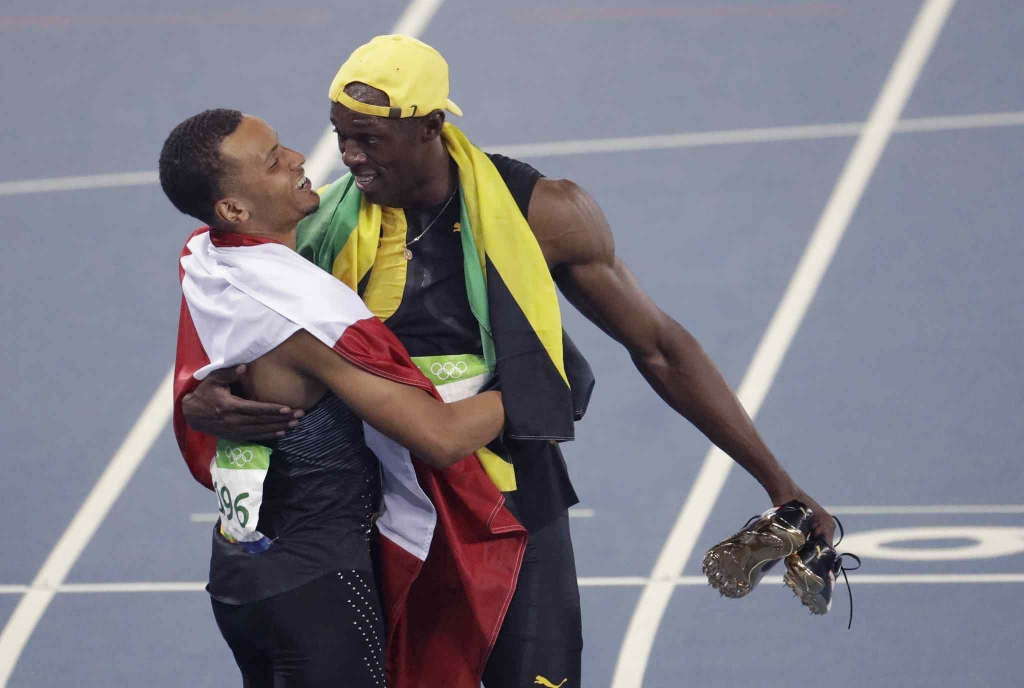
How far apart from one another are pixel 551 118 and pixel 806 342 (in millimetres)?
2405

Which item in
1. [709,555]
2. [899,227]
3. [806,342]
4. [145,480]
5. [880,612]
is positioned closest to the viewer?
[709,555]

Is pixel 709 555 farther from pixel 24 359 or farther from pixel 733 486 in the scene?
pixel 24 359

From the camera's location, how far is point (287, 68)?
9.06 meters

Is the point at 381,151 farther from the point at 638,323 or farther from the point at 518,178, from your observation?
the point at 638,323

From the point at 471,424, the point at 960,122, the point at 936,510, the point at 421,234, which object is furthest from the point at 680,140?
the point at 471,424

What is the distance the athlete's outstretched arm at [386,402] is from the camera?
3.05 metres

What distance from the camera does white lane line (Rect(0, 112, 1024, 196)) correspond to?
7.98 metres

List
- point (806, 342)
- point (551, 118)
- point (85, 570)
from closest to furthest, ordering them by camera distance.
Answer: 1. point (85, 570)
2. point (806, 342)
3. point (551, 118)

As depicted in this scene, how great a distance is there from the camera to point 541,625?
3.45m

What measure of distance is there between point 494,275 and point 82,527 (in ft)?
9.89

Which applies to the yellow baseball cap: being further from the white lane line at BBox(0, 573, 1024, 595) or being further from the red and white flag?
the white lane line at BBox(0, 573, 1024, 595)

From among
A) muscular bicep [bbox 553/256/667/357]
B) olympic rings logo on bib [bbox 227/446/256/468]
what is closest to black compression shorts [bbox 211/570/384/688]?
olympic rings logo on bib [bbox 227/446/256/468]

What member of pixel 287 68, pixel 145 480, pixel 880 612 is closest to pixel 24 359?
pixel 145 480

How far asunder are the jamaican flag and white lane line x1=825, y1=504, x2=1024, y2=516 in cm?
248
